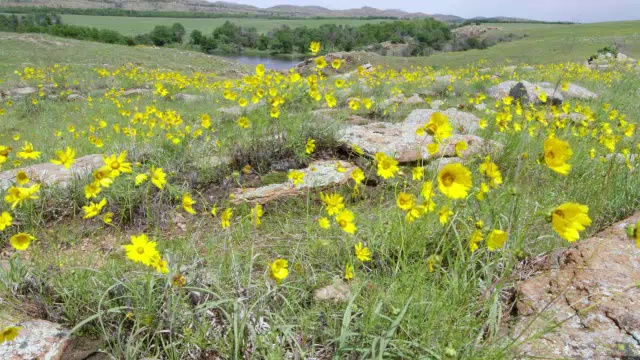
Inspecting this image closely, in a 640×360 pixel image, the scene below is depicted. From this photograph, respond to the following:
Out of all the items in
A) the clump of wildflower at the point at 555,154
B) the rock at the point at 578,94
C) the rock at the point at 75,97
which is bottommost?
the rock at the point at 75,97

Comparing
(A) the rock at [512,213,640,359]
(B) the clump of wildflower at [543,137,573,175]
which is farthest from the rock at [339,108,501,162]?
(B) the clump of wildflower at [543,137,573,175]

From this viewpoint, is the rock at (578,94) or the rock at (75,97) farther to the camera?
the rock at (75,97)

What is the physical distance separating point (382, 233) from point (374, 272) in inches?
10.4

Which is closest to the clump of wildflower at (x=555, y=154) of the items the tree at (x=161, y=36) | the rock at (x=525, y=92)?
the rock at (x=525, y=92)

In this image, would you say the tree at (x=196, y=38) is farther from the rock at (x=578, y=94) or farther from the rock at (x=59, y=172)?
the rock at (x=59, y=172)

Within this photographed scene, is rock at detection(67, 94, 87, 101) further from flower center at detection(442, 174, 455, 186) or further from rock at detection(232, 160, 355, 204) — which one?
flower center at detection(442, 174, 455, 186)

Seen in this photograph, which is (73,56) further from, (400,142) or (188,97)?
(400,142)

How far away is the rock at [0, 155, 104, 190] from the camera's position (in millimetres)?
3629

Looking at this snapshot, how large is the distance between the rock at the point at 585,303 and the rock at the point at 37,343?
1.93m

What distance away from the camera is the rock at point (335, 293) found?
2051 mm

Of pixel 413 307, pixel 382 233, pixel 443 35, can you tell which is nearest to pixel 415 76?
pixel 382 233

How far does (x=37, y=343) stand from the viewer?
5.62 feet

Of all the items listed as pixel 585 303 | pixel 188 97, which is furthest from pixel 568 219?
pixel 188 97

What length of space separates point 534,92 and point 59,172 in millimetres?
7852
